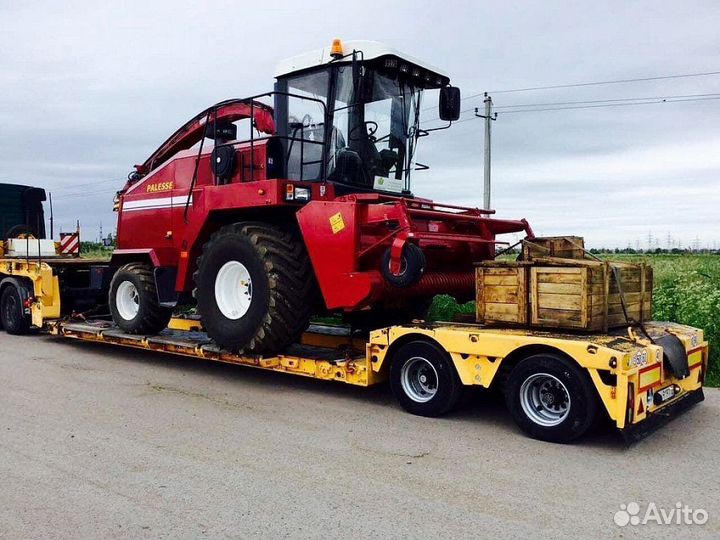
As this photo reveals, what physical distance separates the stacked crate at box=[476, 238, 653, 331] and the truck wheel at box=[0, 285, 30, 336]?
8862 millimetres

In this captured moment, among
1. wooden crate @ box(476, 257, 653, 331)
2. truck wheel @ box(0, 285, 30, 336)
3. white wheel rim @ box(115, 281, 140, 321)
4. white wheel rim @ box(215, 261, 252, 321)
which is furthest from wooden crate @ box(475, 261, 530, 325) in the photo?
truck wheel @ box(0, 285, 30, 336)

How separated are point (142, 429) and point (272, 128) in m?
4.05

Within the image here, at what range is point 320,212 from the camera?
22.1 ft

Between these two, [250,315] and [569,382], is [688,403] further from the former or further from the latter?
[250,315]

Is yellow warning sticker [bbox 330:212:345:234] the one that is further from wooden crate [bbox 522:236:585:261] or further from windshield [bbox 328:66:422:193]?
wooden crate [bbox 522:236:585:261]

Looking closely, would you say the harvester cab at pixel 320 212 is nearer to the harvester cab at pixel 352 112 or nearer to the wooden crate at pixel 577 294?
the harvester cab at pixel 352 112

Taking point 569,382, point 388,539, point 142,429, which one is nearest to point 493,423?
point 569,382

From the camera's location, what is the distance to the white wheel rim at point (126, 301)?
9.44m

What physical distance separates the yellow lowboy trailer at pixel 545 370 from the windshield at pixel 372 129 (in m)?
2.13

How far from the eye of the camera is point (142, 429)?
5.65m

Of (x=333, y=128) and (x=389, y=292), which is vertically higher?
(x=333, y=128)

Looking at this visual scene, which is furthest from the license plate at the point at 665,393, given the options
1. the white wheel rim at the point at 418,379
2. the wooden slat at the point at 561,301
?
the white wheel rim at the point at 418,379

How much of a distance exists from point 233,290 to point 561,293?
12.7 ft

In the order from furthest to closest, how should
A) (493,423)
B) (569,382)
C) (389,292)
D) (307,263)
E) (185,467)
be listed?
(307,263) < (389,292) < (493,423) < (569,382) < (185,467)
